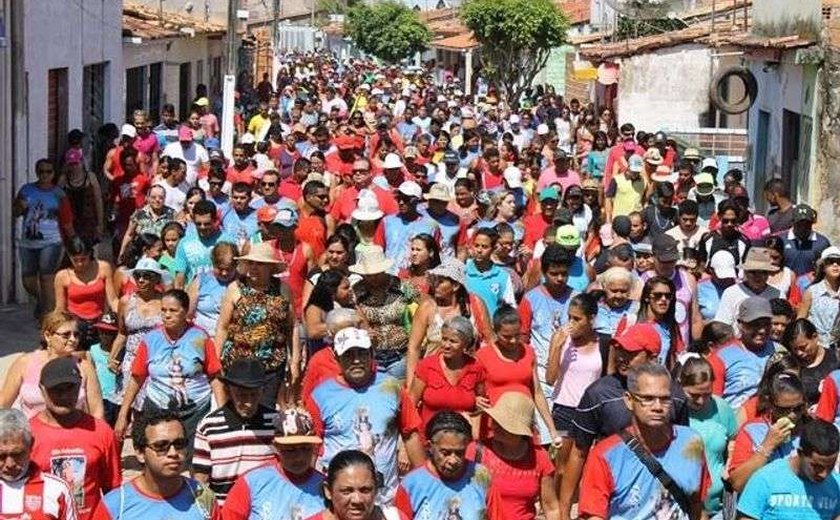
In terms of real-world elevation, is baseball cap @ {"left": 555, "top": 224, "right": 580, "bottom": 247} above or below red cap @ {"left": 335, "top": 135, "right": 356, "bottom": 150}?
below

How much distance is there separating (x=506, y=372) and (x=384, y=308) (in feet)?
4.01

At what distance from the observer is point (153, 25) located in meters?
26.3

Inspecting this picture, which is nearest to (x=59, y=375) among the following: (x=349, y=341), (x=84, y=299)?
(x=349, y=341)

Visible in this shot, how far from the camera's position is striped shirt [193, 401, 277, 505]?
701 centimetres

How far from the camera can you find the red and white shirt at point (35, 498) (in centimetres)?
595

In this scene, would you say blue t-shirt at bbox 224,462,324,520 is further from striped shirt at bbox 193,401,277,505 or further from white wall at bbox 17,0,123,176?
white wall at bbox 17,0,123,176

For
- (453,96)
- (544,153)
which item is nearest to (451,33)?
(453,96)

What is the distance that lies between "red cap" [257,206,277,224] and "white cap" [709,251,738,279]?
122 inches

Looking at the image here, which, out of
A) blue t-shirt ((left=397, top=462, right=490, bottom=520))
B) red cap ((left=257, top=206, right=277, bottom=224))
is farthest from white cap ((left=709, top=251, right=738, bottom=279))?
blue t-shirt ((left=397, top=462, right=490, bottom=520))

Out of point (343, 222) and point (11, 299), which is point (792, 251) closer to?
point (343, 222)

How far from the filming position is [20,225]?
46.3 ft

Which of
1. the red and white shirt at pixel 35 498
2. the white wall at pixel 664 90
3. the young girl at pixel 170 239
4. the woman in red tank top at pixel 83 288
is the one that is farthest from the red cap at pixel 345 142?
the red and white shirt at pixel 35 498

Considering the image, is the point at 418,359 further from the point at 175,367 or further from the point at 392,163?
the point at 392,163

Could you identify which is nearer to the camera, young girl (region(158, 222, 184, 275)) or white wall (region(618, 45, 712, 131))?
young girl (region(158, 222, 184, 275))
